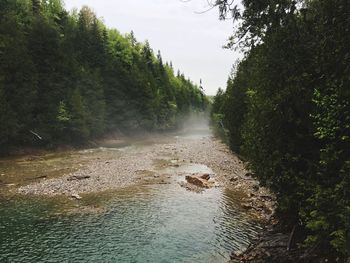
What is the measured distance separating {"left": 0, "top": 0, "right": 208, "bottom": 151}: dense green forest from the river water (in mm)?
23500

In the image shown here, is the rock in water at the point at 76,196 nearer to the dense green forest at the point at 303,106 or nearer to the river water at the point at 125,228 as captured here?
the river water at the point at 125,228

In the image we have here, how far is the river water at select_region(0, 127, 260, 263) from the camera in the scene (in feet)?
48.6

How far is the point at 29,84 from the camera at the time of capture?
45.7 meters

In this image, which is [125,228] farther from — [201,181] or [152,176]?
[152,176]

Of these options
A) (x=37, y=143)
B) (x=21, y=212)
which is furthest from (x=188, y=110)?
(x=21, y=212)

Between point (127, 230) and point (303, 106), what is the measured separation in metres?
11.1

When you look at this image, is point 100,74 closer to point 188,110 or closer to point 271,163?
point 271,163

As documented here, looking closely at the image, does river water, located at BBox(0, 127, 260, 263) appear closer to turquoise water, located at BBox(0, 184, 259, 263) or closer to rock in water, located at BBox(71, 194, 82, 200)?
turquoise water, located at BBox(0, 184, 259, 263)

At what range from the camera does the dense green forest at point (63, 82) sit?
43.8 meters

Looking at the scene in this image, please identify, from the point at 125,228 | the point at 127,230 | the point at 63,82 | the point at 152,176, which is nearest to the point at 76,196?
the point at 125,228

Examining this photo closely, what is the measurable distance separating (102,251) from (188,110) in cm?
13212

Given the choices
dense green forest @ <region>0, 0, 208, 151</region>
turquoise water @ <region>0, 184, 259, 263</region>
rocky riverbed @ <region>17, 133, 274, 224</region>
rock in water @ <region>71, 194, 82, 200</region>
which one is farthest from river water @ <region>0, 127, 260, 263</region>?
dense green forest @ <region>0, 0, 208, 151</region>

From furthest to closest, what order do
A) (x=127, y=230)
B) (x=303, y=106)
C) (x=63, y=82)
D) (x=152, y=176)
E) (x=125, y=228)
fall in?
(x=63, y=82)
(x=152, y=176)
(x=125, y=228)
(x=127, y=230)
(x=303, y=106)

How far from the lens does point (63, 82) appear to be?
54.0 m
